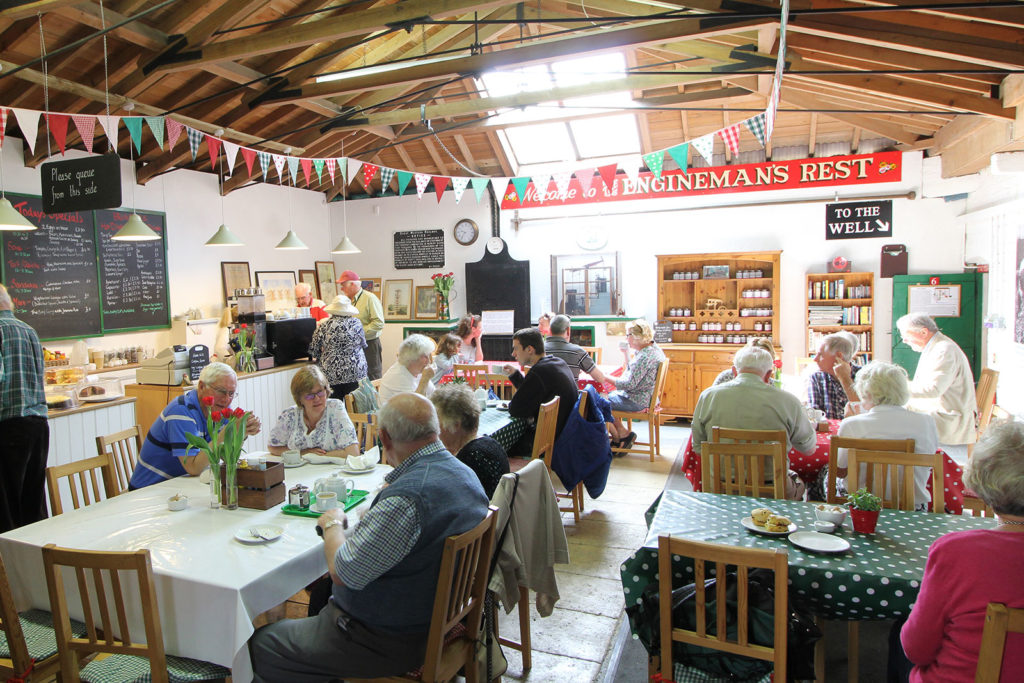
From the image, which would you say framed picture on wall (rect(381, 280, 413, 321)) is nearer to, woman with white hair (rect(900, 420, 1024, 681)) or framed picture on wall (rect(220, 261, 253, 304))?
framed picture on wall (rect(220, 261, 253, 304))

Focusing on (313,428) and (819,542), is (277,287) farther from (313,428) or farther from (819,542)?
(819,542)

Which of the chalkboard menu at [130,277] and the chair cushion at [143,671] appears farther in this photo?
A: the chalkboard menu at [130,277]

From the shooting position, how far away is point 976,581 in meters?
1.64

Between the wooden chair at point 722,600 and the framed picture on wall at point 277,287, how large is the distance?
8051 mm

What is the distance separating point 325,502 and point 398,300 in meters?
8.12

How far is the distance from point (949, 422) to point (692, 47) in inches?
156

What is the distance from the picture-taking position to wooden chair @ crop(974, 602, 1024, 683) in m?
1.49

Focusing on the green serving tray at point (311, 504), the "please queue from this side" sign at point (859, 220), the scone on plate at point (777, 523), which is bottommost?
the scone on plate at point (777, 523)

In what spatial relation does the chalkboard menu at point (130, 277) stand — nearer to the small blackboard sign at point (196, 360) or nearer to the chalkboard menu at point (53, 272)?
the chalkboard menu at point (53, 272)

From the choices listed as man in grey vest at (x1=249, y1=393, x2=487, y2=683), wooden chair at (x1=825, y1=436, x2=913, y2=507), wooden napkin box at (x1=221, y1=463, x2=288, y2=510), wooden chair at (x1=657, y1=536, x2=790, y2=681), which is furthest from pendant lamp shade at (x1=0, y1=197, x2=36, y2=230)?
wooden chair at (x1=825, y1=436, x2=913, y2=507)

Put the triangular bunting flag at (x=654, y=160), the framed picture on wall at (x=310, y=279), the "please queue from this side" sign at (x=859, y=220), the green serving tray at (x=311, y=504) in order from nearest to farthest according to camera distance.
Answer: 1. the green serving tray at (x=311, y=504)
2. the triangular bunting flag at (x=654, y=160)
3. the "please queue from this side" sign at (x=859, y=220)
4. the framed picture on wall at (x=310, y=279)

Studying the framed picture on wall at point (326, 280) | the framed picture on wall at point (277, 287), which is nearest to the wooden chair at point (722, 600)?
the framed picture on wall at point (277, 287)

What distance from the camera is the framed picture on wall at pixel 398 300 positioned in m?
10.5

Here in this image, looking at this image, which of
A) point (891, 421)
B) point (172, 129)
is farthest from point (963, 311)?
point (172, 129)
